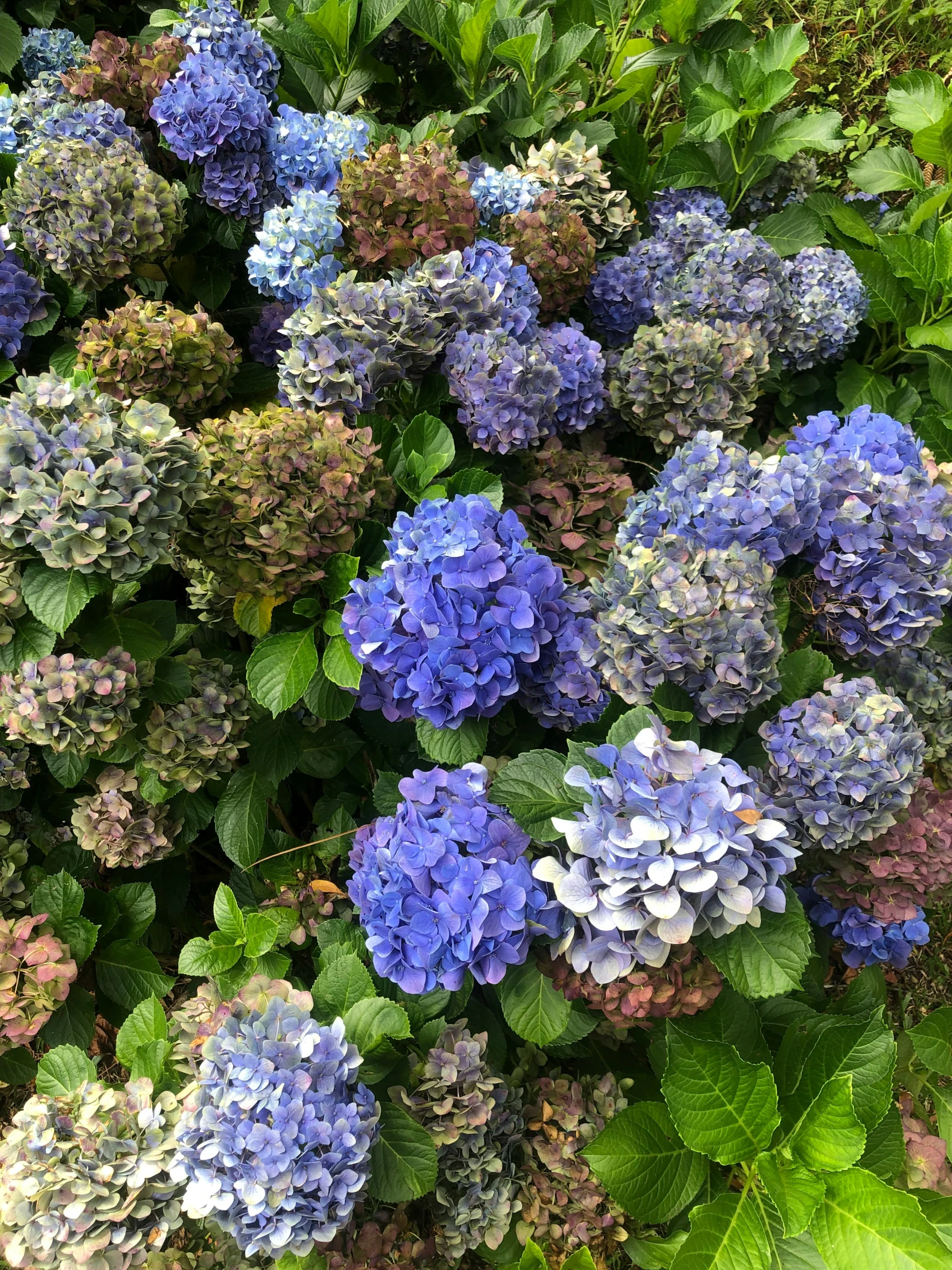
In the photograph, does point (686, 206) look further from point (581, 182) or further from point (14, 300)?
point (14, 300)

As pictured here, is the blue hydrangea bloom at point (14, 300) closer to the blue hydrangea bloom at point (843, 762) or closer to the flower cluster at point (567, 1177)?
the blue hydrangea bloom at point (843, 762)

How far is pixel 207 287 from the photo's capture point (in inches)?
104

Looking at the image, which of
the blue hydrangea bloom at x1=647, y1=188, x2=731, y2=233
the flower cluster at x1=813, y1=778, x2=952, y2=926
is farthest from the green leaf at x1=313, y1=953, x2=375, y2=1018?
the blue hydrangea bloom at x1=647, y1=188, x2=731, y2=233

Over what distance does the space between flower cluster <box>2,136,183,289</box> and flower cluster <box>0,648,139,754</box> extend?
112 cm

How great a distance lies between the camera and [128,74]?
2438 mm

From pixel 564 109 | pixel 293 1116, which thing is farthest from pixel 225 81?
pixel 293 1116

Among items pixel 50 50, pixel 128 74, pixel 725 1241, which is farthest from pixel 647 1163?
pixel 50 50

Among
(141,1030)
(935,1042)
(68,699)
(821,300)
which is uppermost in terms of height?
(821,300)

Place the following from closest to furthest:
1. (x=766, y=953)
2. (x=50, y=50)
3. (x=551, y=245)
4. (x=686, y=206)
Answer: (x=766, y=953) → (x=551, y=245) → (x=686, y=206) → (x=50, y=50)

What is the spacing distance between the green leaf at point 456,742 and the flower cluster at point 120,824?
814 millimetres

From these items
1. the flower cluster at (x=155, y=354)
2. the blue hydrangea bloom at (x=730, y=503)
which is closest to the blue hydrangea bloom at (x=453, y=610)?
the blue hydrangea bloom at (x=730, y=503)

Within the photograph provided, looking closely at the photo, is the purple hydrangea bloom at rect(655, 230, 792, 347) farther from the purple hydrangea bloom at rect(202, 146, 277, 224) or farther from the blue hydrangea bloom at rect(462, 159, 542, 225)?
the purple hydrangea bloom at rect(202, 146, 277, 224)

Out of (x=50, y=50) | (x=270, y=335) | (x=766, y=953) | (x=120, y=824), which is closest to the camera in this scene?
(x=766, y=953)

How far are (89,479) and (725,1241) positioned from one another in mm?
1785
